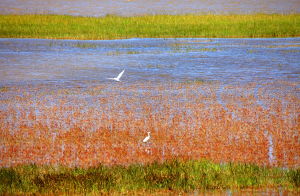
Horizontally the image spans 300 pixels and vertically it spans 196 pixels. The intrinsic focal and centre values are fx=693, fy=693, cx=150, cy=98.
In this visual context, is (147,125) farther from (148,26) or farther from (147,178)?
(148,26)

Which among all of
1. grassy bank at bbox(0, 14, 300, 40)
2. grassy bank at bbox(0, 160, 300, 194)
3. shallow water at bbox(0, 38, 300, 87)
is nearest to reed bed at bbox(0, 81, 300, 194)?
grassy bank at bbox(0, 160, 300, 194)

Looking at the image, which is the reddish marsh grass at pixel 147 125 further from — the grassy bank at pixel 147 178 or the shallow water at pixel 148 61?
the shallow water at pixel 148 61

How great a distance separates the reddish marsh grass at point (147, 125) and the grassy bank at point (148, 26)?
82.5 ft

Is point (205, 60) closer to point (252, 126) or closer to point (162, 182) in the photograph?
point (252, 126)

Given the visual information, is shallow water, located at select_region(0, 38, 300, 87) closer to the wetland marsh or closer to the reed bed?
the wetland marsh

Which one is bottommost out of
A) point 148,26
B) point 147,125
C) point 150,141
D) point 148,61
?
point 148,26

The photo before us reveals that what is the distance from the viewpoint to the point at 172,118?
13500mm

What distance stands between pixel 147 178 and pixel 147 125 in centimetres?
439

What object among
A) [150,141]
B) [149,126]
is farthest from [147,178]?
[149,126]

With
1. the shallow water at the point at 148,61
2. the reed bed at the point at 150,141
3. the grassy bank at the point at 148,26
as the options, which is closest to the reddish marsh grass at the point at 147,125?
the reed bed at the point at 150,141

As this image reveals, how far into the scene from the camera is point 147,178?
828 centimetres

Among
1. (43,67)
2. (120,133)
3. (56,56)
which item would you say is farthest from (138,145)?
(56,56)

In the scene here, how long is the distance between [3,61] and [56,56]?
314cm

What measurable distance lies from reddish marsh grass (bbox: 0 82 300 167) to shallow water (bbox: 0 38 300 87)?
2.95 metres
